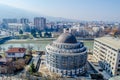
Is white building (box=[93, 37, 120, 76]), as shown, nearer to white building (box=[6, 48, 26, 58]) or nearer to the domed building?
the domed building

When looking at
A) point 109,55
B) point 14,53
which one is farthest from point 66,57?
point 14,53

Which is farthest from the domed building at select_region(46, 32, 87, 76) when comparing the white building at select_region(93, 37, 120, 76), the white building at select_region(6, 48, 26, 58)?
the white building at select_region(6, 48, 26, 58)

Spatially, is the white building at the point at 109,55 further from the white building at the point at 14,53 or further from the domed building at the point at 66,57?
the white building at the point at 14,53

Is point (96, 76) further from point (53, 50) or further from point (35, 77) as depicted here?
point (35, 77)

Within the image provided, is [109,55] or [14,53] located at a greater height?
[109,55]

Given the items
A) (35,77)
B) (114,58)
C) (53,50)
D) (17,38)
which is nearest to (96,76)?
(114,58)

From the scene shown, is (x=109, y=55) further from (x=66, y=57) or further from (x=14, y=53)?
(x=14, y=53)
